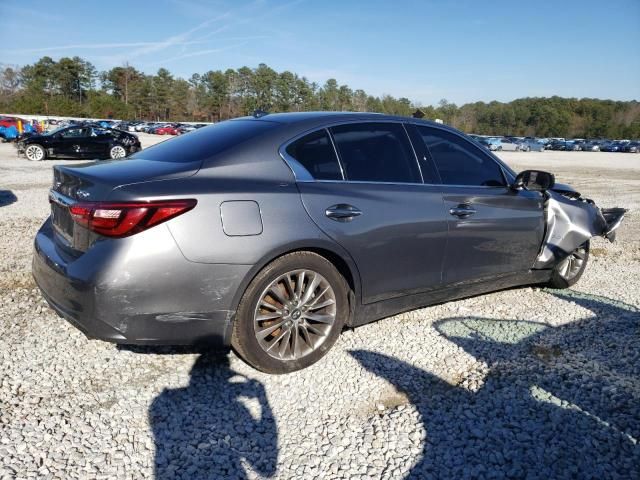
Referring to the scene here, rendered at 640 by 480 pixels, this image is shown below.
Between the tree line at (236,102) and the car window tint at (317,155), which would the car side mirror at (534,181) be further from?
the tree line at (236,102)

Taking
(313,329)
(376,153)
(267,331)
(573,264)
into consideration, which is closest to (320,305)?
(313,329)

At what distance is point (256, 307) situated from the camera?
9.70 feet

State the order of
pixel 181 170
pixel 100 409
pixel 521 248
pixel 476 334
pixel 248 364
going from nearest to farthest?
pixel 100 409
pixel 181 170
pixel 248 364
pixel 476 334
pixel 521 248

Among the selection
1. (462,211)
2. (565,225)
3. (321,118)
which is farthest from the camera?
(565,225)

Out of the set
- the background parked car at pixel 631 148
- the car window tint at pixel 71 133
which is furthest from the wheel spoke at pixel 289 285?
the background parked car at pixel 631 148

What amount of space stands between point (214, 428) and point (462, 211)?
2.32 metres

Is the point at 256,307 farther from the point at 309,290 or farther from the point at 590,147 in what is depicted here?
the point at 590,147

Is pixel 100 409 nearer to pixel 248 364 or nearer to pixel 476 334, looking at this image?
pixel 248 364

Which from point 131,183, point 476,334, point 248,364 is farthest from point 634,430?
point 131,183

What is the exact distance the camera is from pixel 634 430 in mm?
2639

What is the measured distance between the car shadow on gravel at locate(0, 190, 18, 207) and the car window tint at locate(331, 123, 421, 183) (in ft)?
26.5

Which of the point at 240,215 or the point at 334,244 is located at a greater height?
the point at 240,215

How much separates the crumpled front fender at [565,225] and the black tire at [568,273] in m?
0.17

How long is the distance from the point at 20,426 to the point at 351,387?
1.76 metres
